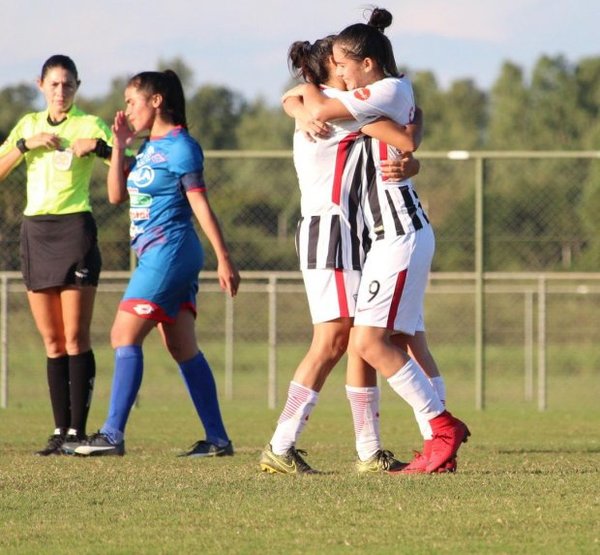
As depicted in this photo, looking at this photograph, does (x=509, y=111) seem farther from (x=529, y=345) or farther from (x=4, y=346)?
(x=4, y=346)

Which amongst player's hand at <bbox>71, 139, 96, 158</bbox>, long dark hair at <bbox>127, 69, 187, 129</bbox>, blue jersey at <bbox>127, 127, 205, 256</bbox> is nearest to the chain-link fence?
player's hand at <bbox>71, 139, 96, 158</bbox>

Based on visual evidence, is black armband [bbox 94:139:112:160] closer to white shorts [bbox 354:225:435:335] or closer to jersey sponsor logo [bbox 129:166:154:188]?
jersey sponsor logo [bbox 129:166:154:188]

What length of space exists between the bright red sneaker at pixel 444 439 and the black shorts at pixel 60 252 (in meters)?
2.83

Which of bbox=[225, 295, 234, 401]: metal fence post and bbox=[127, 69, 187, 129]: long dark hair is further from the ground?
bbox=[127, 69, 187, 129]: long dark hair

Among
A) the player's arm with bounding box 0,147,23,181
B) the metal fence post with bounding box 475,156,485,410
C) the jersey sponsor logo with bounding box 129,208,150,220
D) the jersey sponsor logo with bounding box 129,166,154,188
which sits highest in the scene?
the player's arm with bounding box 0,147,23,181

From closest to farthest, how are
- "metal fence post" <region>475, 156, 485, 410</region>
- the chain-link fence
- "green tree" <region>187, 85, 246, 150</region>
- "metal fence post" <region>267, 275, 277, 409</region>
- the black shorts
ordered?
the black shorts < "metal fence post" <region>475, 156, 485, 410</region> < "metal fence post" <region>267, 275, 277, 409</region> < the chain-link fence < "green tree" <region>187, 85, 246, 150</region>

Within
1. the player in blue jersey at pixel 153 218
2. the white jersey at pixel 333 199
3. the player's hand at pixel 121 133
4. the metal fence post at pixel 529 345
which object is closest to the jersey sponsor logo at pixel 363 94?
the white jersey at pixel 333 199

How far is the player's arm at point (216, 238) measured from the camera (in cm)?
759

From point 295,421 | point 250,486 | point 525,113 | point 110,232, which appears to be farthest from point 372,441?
point 525,113

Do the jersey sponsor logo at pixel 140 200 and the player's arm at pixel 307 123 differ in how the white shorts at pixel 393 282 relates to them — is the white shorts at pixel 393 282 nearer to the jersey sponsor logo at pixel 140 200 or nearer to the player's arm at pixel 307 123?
the player's arm at pixel 307 123

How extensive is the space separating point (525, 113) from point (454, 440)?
63221 millimetres

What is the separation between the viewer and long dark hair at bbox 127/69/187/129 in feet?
26.5

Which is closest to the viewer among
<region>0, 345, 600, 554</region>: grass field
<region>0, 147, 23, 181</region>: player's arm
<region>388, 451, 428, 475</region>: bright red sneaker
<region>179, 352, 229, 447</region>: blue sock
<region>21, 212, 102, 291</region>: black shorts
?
<region>0, 345, 600, 554</region>: grass field

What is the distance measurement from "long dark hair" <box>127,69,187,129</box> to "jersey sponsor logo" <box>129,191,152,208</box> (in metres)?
0.46
